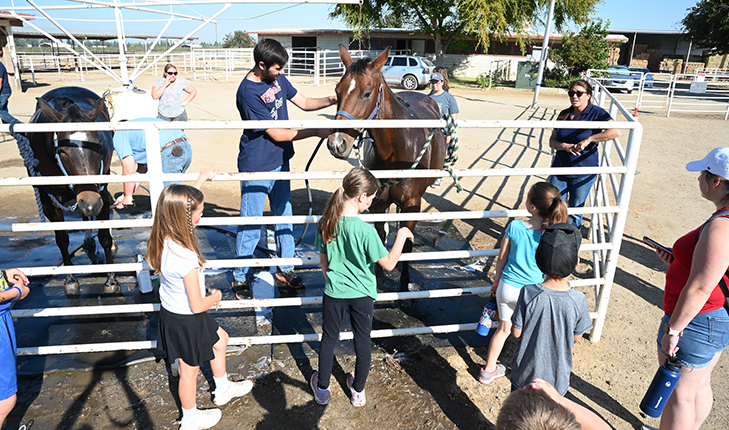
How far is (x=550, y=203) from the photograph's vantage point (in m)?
2.47

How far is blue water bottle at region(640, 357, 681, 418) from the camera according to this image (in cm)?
224

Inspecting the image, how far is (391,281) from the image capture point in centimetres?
427

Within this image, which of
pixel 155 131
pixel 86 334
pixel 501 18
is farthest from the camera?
pixel 501 18

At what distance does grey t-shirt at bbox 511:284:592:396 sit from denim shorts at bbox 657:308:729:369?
514mm

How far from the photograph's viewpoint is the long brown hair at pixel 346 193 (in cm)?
240

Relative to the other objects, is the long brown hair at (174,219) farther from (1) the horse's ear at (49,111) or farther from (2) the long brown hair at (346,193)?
(1) the horse's ear at (49,111)

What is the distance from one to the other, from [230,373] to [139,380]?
58 cm

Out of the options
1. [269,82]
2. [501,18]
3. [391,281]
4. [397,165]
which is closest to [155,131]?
[269,82]

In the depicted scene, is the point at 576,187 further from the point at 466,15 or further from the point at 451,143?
the point at 466,15

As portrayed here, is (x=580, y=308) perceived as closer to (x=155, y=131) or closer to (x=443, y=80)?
(x=155, y=131)

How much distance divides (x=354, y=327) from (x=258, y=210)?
4.63ft

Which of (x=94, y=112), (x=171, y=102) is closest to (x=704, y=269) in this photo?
(x=94, y=112)

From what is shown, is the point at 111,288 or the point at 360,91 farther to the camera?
the point at 111,288

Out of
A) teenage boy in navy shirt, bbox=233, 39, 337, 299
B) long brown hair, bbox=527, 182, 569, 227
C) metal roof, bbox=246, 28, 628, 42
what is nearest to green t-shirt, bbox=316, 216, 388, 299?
long brown hair, bbox=527, 182, 569, 227
